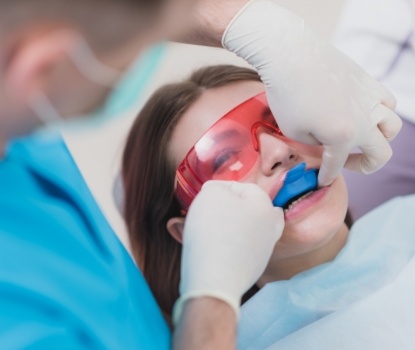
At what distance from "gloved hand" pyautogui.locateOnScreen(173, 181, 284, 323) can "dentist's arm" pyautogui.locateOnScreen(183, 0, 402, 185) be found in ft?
0.47

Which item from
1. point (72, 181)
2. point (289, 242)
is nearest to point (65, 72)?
point (72, 181)

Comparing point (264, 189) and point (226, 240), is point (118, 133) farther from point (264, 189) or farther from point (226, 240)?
point (226, 240)

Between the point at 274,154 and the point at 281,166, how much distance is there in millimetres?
26

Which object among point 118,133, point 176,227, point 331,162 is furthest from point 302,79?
point 118,133

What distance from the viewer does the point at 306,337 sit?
1252 mm

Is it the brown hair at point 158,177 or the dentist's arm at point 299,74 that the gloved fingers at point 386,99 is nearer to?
the dentist's arm at point 299,74

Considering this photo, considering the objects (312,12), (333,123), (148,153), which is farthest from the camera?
(312,12)

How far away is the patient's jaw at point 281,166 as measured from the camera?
122cm

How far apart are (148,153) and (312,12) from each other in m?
1.02

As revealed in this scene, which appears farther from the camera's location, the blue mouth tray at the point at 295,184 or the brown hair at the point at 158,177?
the brown hair at the point at 158,177

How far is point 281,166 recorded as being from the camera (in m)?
1.23

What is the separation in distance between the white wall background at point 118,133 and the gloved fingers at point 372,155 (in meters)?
0.49

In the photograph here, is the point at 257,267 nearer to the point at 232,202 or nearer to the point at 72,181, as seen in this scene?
the point at 232,202

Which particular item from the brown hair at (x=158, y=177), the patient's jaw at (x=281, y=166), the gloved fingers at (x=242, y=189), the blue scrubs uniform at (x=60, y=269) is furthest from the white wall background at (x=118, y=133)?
the blue scrubs uniform at (x=60, y=269)
